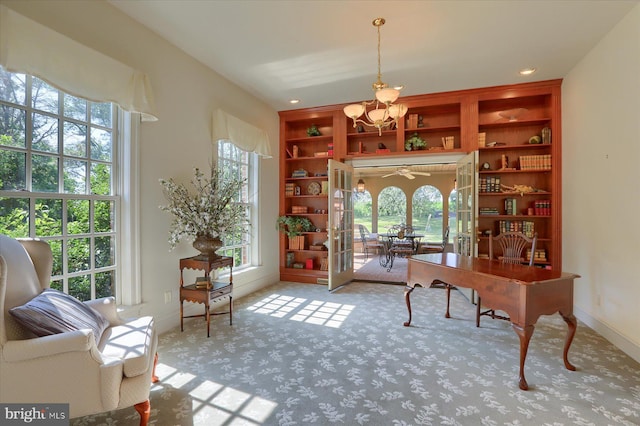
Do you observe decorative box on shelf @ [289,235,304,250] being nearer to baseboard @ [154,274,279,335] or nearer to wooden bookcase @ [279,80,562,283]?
wooden bookcase @ [279,80,562,283]

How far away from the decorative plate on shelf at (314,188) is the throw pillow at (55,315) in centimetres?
392

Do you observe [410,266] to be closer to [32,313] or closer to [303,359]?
[303,359]

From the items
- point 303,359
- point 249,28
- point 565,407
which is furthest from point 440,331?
point 249,28

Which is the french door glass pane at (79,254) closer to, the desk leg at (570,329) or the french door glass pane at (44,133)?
the french door glass pane at (44,133)

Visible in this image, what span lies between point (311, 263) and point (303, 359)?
2.91m

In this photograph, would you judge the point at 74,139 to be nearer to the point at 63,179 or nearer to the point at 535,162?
the point at 63,179

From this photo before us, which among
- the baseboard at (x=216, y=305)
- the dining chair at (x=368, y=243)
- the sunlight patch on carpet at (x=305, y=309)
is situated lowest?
the sunlight patch on carpet at (x=305, y=309)

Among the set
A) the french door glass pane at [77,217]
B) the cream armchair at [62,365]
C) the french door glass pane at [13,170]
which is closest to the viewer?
the cream armchair at [62,365]

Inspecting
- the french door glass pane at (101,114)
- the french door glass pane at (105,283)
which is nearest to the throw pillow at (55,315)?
the french door glass pane at (105,283)

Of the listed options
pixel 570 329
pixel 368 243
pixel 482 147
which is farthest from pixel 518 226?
pixel 368 243

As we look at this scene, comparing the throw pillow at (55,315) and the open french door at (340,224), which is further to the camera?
the open french door at (340,224)

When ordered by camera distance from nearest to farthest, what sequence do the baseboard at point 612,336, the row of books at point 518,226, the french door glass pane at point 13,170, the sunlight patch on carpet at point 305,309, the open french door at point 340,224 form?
the french door glass pane at point 13,170 → the baseboard at point 612,336 → the sunlight patch on carpet at point 305,309 → the row of books at point 518,226 → the open french door at point 340,224

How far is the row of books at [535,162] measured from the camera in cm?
423

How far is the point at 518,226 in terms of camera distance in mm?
4434
